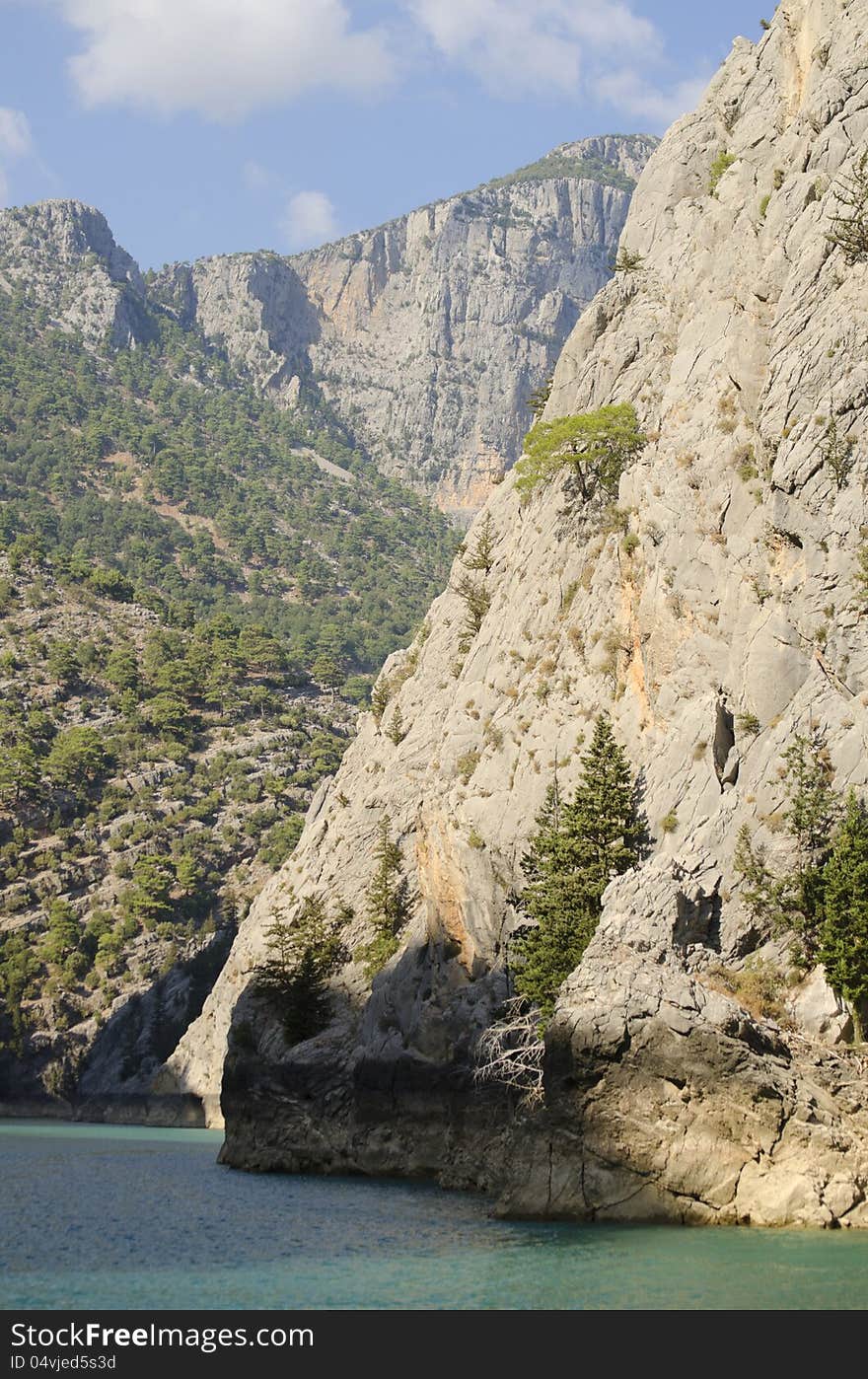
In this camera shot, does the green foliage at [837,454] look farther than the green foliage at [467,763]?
No

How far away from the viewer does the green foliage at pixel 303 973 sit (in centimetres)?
6438

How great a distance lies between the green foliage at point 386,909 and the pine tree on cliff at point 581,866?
664 inches

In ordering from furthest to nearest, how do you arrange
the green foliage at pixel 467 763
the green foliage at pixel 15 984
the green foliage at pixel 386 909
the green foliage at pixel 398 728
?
the green foliage at pixel 15 984, the green foliage at pixel 398 728, the green foliage at pixel 386 909, the green foliage at pixel 467 763

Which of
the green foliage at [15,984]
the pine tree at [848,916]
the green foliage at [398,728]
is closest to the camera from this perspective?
the pine tree at [848,916]

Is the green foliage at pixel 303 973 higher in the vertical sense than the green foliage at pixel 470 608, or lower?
lower

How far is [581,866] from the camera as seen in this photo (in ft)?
150

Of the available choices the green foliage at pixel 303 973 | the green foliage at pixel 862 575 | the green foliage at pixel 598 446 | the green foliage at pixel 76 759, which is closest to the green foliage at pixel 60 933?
the green foliage at pixel 76 759

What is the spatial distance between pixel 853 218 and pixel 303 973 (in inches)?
1559

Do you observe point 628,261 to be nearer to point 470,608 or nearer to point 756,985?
point 470,608

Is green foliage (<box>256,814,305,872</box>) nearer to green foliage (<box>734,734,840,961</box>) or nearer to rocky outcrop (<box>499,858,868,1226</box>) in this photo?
green foliage (<box>734,734,840,961</box>)

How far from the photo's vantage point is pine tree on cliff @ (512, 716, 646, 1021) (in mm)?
44531

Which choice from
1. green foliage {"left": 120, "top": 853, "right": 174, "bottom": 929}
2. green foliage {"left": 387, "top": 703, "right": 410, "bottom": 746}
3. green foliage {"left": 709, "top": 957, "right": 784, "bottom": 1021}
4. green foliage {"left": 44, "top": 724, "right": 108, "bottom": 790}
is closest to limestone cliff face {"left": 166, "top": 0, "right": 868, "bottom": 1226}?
green foliage {"left": 709, "top": 957, "right": 784, "bottom": 1021}

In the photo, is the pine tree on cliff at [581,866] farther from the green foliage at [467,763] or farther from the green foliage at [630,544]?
the green foliage at [467,763]
